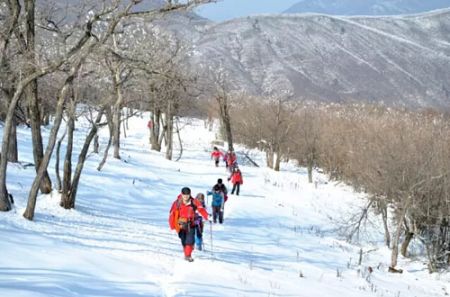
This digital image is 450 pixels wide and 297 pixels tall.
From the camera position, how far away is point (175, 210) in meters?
10.2

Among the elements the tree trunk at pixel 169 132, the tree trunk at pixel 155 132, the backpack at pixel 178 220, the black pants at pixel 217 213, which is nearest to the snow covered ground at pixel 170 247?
the black pants at pixel 217 213

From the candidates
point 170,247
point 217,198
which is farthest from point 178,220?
point 217,198

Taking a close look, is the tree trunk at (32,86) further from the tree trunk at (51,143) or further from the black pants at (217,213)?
the black pants at (217,213)

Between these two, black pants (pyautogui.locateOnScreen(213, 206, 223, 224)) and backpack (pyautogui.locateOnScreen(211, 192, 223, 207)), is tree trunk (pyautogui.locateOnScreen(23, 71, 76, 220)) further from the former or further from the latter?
black pants (pyautogui.locateOnScreen(213, 206, 223, 224))

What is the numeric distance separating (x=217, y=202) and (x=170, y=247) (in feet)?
17.2

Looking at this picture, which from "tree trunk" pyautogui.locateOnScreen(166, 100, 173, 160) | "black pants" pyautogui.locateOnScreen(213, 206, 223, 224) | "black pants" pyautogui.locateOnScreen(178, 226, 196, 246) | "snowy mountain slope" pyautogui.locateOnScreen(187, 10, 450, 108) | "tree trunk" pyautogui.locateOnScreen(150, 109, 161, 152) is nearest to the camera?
"black pants" pyautogui.locateOnScreen(178, 226, 196, 246)

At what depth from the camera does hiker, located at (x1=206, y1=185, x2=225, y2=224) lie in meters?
16.6

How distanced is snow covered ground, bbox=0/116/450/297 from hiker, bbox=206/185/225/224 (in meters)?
0.58

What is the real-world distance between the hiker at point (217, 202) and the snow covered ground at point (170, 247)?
23.0 inches

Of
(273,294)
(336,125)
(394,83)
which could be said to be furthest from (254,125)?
(394,83)

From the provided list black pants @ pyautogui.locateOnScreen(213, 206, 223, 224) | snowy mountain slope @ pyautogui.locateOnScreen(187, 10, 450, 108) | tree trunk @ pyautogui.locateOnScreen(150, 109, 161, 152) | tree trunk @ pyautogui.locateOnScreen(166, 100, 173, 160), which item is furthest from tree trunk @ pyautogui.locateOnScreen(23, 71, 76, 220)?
snowy mountain slope @ pyautogui.locateOnScreen(187, 10, 450, 108)

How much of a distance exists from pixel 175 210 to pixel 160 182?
14048 mm

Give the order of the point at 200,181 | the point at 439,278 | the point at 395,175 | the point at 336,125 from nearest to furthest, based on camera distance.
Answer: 1. the point at 439,278
2. the point at 395,175
3. the point at 200,181
4. the point at 336,125

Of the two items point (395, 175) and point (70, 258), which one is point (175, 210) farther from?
point (395, 175)
